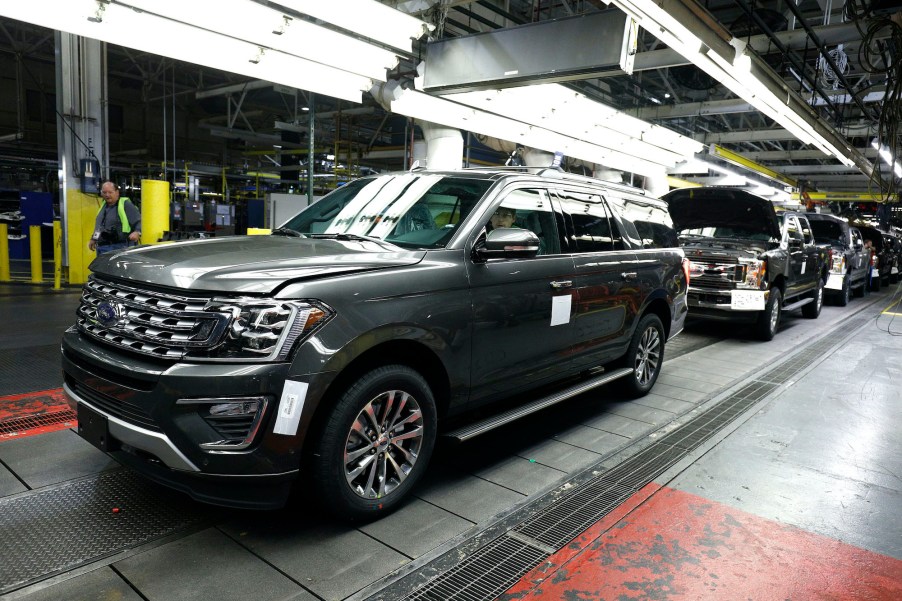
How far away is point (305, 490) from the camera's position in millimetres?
2723

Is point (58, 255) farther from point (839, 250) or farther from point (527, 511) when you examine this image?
point (839, 250)

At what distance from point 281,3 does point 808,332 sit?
30.1 feet

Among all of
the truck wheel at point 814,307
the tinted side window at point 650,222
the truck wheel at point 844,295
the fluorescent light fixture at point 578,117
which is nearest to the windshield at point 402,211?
the tinted side window at point 650,222

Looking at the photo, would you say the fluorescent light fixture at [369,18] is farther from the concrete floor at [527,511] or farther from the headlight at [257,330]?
the concrete floor at [527,511]

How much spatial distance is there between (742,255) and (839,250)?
6497mm

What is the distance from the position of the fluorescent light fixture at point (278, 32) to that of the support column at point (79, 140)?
631cm

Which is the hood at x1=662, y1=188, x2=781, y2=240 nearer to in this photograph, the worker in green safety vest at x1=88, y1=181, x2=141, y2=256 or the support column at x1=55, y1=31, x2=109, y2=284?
the worker in green safety vest at x1=88, y1=181, x2=141, y2=256

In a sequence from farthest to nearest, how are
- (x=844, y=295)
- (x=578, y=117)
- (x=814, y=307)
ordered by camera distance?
1. (x=844, y=295)
2. (x=814, y=307)
3. (x=578, y=117)

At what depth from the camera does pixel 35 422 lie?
4016 millimetres

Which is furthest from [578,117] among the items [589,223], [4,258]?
[4,258]

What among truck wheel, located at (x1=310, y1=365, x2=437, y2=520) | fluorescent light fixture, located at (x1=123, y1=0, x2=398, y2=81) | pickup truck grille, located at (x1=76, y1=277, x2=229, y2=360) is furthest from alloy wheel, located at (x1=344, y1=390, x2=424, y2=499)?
fluorescent light fixture, located at (x1=123, y1=0, x2=398, y2=81)

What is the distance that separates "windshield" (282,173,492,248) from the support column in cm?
837

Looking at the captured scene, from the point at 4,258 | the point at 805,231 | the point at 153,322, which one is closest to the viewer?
the point at 153,322

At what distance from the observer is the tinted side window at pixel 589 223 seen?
4223mm
